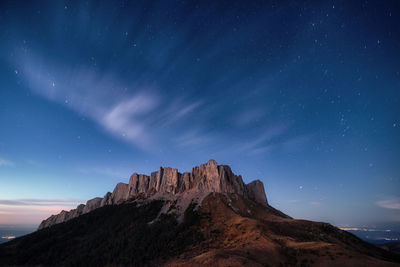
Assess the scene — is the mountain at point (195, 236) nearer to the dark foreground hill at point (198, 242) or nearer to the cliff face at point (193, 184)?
the dark foreground hill at point (198, 242)

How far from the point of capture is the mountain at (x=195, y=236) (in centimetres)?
4675

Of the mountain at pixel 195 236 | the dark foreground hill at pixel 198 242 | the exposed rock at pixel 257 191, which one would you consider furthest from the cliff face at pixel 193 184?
the dark foreground hill at pixel 198 242

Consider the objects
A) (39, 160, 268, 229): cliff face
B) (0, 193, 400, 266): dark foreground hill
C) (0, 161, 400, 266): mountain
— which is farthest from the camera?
(39, 160, 268, 229): cliff face

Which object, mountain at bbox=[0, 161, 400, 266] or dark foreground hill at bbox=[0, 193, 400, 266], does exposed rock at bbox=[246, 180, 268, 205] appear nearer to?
mountain at bbox=[0, 161, 400, 266]

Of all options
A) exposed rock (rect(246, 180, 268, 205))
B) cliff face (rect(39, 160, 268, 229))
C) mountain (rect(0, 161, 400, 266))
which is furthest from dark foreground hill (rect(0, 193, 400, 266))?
exposed rock (rect(246, 180, 268, 205))

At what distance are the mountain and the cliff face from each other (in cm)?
82

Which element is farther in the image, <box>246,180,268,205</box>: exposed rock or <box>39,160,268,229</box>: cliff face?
<box>246,180,268,205</box>: exposed rock

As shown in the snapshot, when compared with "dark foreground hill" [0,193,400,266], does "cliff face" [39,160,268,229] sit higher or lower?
higher

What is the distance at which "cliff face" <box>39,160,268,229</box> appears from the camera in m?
139

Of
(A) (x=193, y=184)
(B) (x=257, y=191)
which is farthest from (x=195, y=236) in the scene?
(B) (x=257, y=191)

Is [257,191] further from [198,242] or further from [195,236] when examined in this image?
[198,242]

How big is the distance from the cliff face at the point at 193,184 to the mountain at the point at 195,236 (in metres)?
0.82

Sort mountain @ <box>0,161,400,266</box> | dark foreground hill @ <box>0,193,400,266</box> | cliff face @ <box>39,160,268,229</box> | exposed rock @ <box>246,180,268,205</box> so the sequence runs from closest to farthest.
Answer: dark foreground hill @ <box>0,193,400,266</box> → mountain @ <box>0,161,400,266</box> → cliff face @ <box>39,160,268,229</box> → exposed rock @ <box>246,180,268,205</box>

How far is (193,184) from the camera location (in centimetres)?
15138
